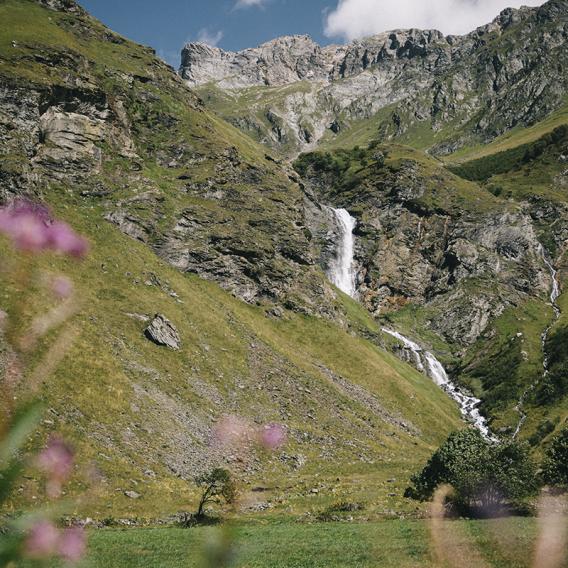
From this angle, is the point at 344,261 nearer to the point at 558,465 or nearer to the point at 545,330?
the point at 545,330

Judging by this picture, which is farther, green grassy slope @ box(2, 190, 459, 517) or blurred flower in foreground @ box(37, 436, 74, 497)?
green grassy slope @ box(2, 190, 459, 517)

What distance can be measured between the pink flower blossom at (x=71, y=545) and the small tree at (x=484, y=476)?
38206 mm

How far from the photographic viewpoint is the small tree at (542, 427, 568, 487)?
3994 centimetres

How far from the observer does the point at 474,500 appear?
36.4 m

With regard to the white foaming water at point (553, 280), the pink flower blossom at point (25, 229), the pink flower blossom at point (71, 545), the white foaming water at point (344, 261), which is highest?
the white foaming water at point (344, 261)

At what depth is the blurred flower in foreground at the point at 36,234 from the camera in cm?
220

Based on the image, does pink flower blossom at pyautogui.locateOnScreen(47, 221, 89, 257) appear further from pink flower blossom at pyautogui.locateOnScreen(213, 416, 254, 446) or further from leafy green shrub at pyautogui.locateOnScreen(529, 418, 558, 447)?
leafy green shrub at pyautogui.locateOnScreen(529, 418, 558, 447)

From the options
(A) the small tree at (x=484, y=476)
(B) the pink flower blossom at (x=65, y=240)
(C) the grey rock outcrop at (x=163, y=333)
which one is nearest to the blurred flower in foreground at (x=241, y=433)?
(C) the grey rock outcrop at (x=163, y=333)

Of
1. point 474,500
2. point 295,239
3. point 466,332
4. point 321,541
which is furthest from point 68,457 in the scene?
point 466,332

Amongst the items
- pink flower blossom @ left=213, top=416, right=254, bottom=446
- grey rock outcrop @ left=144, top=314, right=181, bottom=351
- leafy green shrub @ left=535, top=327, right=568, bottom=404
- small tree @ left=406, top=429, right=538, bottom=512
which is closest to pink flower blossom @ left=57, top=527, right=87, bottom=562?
Answer: small tree @ left=406, top=429, right=538, bottom=512

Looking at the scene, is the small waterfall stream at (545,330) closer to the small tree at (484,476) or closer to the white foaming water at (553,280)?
the white foaming water at (553,280)

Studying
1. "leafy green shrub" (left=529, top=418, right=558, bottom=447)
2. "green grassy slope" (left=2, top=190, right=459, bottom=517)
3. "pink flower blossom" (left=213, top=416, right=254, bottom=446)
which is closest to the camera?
"green grassy slope" (left=2, top=190, right=459, bottom=517)

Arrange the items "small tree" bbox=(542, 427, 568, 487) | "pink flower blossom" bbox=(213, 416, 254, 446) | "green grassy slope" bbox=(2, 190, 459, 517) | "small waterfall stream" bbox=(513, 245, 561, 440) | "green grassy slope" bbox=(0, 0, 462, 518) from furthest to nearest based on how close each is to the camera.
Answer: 1. "small waterfall stream" bbox=(513, 245, 561, 440)
2. "pink flower blossom" bbox=(213, 416, 254, 446)
3. "green grassy slope" bbox=(0, 0, 462, 518)
4. "green grassy slope" bbox=(2, 190, 459, 517)
5. "small tree" bbox=(542, 427, 568, 487)

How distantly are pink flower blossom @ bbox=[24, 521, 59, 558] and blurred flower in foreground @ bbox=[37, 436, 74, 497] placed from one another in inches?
5.9
